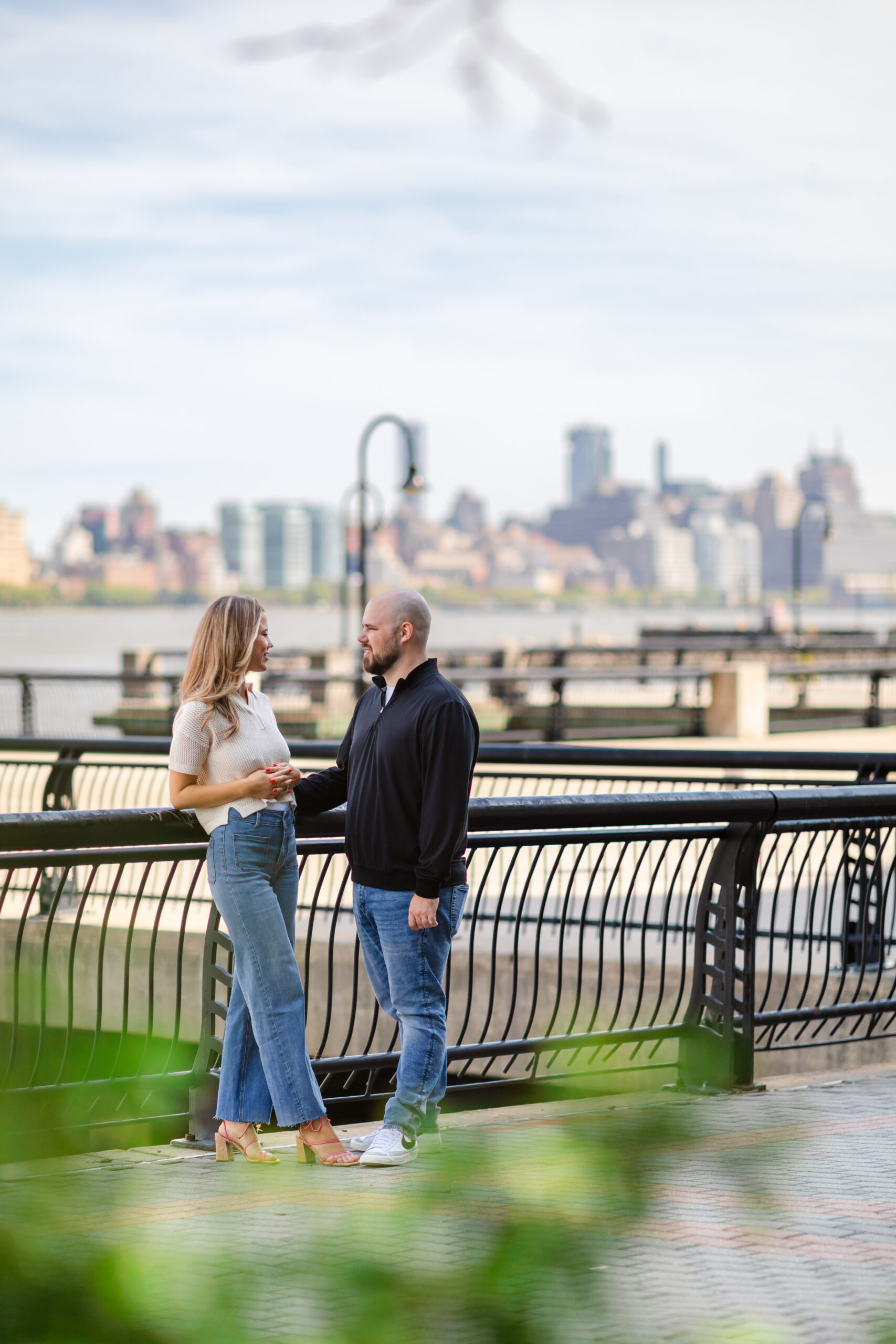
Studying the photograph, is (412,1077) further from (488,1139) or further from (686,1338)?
(488,1139)

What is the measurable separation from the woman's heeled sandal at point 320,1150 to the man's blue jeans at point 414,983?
173mm

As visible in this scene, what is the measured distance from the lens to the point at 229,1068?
5.13 meters

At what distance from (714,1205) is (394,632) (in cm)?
394

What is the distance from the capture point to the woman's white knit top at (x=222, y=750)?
485 centimetres

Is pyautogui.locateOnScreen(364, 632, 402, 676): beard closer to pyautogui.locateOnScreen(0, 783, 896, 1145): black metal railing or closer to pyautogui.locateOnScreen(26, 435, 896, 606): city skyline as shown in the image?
pyautogui.locateOnScreen(0, 783, 896, 1145): black metal railing

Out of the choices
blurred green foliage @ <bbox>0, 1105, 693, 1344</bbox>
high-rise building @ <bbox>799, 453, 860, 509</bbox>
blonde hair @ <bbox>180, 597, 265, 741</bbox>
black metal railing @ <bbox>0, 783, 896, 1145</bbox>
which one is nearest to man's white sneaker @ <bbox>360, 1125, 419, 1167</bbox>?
black metal railing @ <bbox>0, 783, 896, 1145</bbox>

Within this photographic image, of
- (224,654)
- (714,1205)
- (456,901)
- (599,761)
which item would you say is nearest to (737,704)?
(599,761)

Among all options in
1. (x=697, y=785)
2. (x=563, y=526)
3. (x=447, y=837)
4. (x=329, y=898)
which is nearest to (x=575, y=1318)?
(x=447, y=837)

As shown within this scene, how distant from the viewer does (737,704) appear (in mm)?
24875

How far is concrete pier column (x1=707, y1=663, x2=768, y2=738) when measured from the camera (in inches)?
976

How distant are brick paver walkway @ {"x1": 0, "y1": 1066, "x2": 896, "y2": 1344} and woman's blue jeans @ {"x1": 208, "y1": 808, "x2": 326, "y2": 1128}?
30 centimetres

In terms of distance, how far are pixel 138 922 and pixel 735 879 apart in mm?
5275

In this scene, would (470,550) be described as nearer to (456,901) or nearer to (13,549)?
(13,549)

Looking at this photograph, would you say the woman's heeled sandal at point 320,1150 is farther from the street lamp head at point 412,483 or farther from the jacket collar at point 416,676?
the street lamp head at point 412,483
